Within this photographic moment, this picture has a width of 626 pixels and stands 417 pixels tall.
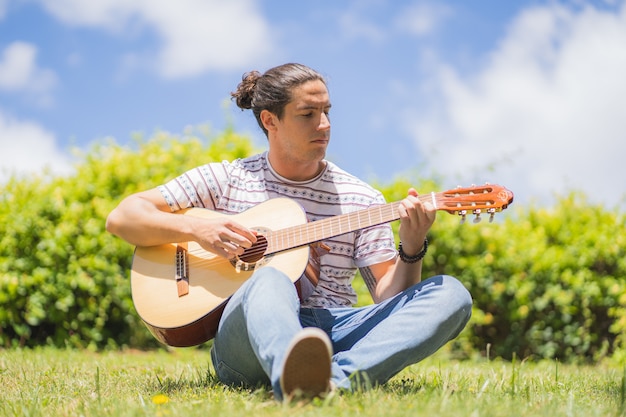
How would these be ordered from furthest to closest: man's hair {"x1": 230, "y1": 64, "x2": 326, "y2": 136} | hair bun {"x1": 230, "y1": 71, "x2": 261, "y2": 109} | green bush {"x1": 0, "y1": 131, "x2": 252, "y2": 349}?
green bush {"x1": 0, "y1": 131, "x2": 252, "y2": 349}
hair bun {"x1": 230, "y1": 71, "x2": 261, "y2": 109}
man's hair {"x1": 230, "y1": 64, "x2": 326, "y2": 136}

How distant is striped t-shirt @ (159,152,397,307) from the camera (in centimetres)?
315

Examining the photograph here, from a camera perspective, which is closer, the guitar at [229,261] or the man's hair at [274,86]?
the guitar at [229,261]

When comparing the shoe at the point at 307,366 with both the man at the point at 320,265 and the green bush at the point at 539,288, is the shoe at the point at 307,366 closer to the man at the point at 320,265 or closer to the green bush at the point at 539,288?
the man at the point at 320,265

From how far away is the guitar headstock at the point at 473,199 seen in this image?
283 cm

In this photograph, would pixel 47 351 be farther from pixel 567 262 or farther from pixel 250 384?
pixel 567 262

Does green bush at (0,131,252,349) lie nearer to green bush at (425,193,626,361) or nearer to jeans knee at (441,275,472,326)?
green bush at (425,193,626,361)

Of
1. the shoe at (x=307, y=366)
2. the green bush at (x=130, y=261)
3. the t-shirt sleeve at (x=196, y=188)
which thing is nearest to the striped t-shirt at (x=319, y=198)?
the t-shirt sleeve at (x=196, y=188)

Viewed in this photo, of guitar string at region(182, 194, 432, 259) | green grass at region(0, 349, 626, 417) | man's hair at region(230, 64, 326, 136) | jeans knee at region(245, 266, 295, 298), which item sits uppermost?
man's hair at region(230, 64, 326, 136)

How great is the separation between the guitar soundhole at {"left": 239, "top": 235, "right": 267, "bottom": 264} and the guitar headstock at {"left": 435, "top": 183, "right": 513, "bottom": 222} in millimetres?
772

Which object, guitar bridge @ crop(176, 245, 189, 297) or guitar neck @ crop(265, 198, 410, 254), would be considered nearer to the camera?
guitar neck @ crop(265, 198, 410, 254)

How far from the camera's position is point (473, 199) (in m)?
2.87

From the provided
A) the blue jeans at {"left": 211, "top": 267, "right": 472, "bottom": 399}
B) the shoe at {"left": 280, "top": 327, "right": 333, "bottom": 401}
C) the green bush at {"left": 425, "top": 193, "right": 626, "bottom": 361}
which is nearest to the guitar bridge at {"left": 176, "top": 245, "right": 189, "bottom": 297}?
the blue jeans at {"left": 211, "top": 267, "right": 472, "bottom": 399}

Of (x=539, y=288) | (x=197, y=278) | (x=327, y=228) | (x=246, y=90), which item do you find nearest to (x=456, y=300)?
(x=327, y=228)

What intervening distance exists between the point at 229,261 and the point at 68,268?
3.36 m
